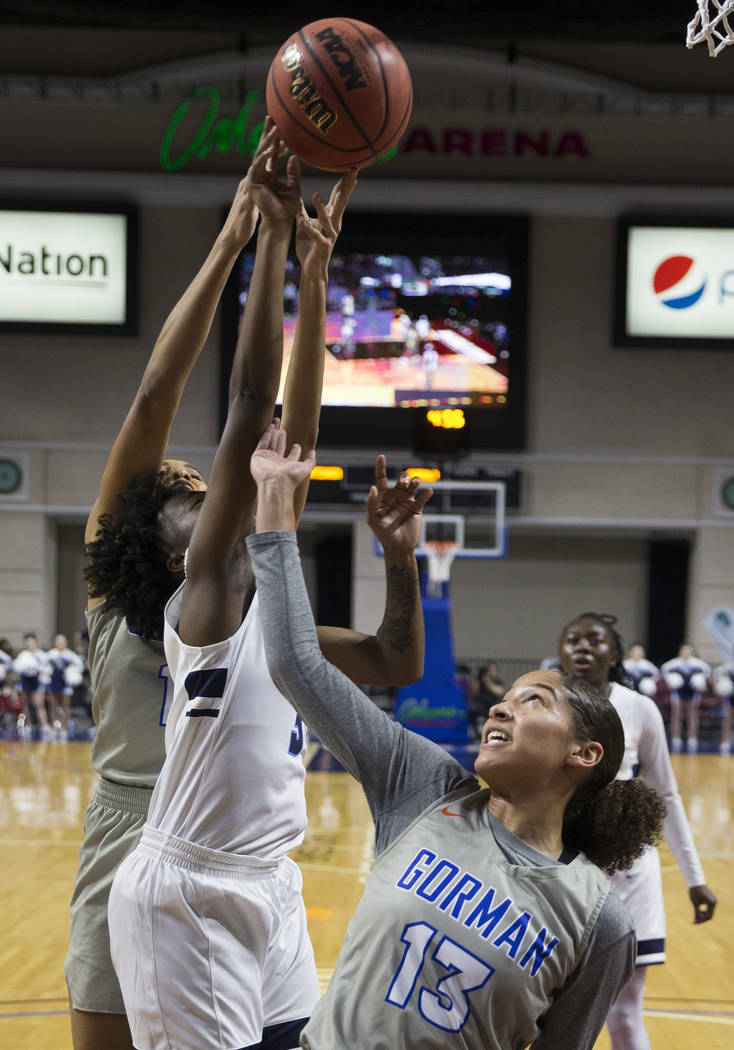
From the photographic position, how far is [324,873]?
6801mm

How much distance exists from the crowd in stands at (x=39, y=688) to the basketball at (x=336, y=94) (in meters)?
12.1

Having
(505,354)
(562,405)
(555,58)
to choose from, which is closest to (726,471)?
(562,405)

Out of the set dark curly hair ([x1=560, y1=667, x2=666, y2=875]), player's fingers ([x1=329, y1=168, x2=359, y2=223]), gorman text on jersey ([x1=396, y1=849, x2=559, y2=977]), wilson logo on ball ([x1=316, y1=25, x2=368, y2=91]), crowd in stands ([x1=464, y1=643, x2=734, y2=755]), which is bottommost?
crowd in stands ([x1=464, y1=643, x2=734, y2=755])

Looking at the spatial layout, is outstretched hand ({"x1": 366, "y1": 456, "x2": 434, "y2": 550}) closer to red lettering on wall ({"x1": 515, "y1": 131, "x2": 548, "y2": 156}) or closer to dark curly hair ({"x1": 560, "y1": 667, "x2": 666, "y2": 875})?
dark curly hair ({"x1": 560, "y1": 667, "x2": 666, "y2": 875})

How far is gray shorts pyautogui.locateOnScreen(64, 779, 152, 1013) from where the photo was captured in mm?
2113

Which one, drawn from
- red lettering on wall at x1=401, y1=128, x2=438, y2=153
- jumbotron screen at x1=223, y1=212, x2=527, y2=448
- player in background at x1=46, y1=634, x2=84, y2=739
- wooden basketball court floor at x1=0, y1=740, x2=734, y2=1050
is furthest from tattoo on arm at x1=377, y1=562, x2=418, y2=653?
red lettering on wall at x1=401, y1=128, x2=438, y2=153

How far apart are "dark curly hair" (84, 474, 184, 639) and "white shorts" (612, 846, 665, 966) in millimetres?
2091

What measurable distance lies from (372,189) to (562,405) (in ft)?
13.6

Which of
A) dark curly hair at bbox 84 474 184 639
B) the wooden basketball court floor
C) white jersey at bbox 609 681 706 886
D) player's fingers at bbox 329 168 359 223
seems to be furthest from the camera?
the wooden basketball court floor

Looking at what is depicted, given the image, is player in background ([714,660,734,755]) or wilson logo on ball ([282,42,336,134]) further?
player in background ([714,660,734,755])

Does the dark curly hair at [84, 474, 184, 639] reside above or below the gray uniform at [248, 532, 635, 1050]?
above

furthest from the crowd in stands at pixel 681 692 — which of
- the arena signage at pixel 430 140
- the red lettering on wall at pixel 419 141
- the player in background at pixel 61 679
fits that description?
the red lettering on wall at pixel 419 141

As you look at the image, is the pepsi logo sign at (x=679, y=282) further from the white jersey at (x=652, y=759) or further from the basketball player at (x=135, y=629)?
the basketball player at (x=135, y=629)

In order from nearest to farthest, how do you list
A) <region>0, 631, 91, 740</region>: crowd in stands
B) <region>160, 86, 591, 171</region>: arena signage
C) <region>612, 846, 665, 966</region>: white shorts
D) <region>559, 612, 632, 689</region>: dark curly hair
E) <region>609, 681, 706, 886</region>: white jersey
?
<region>612, 846, 665, 966</region>: white shorts → <region>609, 681, 706, 886</region>: white jersey → <region>559, 612, 632, 689</region>: dark curly hair → <region>0, 631, 91, 740</region>: crowd in stands → <region>160, 86, 591, 171</region>: arena signage
